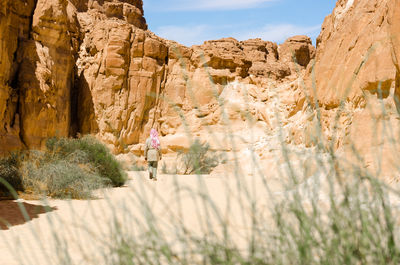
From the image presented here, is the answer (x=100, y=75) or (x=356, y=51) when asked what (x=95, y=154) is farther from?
(x=100, y=75)

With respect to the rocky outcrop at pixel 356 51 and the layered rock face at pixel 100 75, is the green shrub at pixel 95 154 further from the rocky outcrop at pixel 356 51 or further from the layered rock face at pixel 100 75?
the layered rock face at pixel 100 75

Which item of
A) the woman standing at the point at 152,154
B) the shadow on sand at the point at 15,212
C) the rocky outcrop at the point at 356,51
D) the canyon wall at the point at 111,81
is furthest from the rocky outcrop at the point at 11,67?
the rocky outcrop at the point at 356,51

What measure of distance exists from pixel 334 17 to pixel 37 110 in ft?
47.7

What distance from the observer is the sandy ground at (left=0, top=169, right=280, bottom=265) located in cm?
151

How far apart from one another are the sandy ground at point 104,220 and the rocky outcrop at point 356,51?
3995 millimetres

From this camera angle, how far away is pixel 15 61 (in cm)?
1925

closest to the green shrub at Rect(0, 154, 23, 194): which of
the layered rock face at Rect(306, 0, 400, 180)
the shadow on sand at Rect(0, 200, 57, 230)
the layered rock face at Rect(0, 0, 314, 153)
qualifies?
the shadow on sand at Rect(0, 200, 57, 230)

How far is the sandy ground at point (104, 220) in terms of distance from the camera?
4.94ft

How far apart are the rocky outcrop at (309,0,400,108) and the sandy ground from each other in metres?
4.00

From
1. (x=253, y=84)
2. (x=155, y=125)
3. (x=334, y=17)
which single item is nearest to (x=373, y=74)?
(x=334, y=17)

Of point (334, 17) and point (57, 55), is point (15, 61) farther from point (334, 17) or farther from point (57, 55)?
point (334, 17)

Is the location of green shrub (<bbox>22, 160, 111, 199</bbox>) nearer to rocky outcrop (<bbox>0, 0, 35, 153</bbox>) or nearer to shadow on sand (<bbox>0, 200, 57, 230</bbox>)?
shadow on sand (<bbox>0, 200, 57, 230</bbox>)

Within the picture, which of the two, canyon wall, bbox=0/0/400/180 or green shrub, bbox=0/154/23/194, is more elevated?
canyon wall, bbox=0/0/400/180

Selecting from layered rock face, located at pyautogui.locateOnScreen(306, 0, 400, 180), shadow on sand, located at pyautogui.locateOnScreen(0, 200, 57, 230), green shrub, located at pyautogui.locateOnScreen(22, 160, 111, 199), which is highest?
layered rock face, located at pyautogui.locateOnScreen(306, 0, 400, 180)
